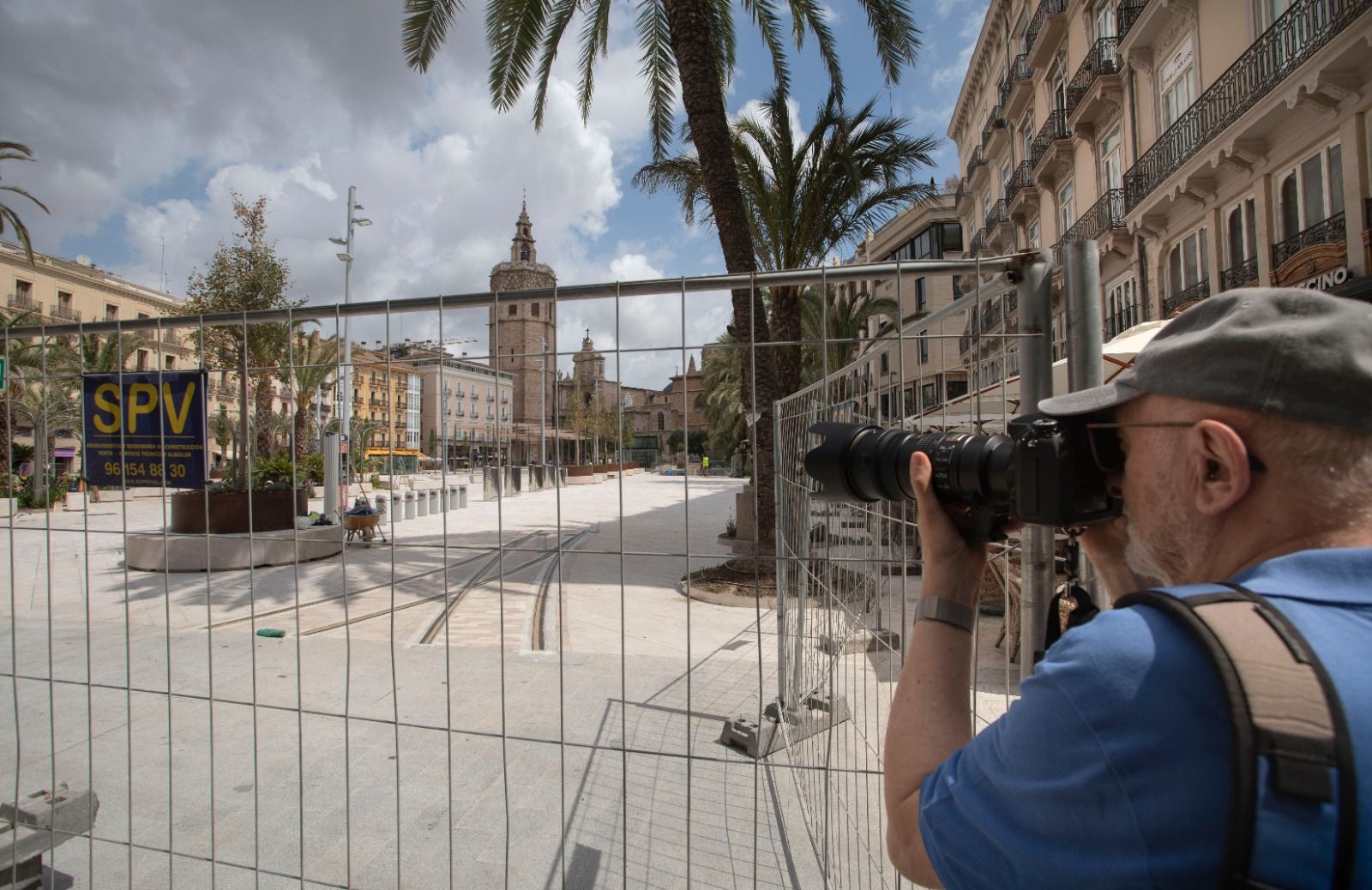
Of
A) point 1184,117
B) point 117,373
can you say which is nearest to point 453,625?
point 117,373

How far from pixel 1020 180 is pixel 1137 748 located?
851 inches

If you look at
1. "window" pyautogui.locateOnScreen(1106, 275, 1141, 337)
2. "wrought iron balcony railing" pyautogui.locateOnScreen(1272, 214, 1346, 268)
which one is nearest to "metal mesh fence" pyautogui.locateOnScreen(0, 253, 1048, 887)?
"wrought iron balcony railing" pyautogui.locateOnScreen(1272, 214, 1346, 268)

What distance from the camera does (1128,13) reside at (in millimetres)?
12945

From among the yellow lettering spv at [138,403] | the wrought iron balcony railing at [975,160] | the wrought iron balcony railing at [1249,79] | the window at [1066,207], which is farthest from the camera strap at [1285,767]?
the wrought iron balcony railing at [975,160]

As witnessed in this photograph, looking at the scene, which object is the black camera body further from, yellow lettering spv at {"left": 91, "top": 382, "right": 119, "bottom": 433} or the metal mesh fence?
yellow lettering spv at {"left": 91, "top": 382, "right": 119, "bottom": 433}

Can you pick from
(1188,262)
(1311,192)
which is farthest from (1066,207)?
(1311,192)

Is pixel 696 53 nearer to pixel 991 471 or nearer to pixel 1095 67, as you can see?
pixel 991 471

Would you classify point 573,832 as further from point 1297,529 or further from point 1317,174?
point 1317,174

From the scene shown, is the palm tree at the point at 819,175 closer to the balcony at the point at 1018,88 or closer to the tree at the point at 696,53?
the tree at the point at 696,53

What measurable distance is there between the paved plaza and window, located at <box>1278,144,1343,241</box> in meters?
8.39

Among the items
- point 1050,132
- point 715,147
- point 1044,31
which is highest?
point 1044,31

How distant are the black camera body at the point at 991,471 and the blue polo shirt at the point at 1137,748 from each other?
0.81 ft

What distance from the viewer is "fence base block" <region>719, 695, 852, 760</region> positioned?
117 inches

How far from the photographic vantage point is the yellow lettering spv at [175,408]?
88.7 inches
